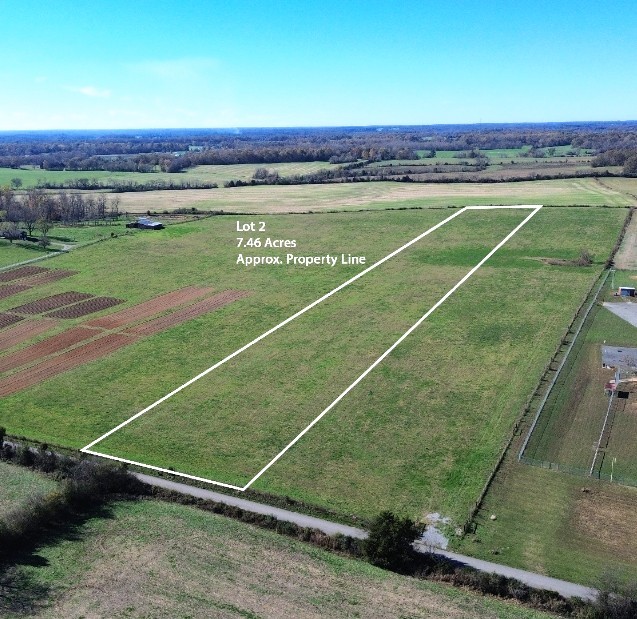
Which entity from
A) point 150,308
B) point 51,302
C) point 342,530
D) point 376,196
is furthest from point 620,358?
point 376,196

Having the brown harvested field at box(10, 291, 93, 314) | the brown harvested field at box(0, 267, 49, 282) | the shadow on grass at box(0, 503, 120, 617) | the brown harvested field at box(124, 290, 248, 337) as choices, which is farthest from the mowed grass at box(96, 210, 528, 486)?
the brown harvested field at box(0, 267, 49, 282)

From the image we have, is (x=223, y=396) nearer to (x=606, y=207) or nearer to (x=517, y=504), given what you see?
(x=517, y=504)

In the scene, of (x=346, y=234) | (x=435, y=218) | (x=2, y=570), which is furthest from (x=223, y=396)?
(x=435, y=218)

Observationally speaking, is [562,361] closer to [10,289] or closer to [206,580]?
[206,580]

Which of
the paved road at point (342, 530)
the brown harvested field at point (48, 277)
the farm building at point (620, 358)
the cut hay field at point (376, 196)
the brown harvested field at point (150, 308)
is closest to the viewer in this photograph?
the paved road at point (342, 530)

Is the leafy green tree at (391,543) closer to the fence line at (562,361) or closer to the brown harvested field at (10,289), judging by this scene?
the fence line at (562,361)

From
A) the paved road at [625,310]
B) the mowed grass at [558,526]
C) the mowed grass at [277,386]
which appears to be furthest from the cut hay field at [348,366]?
the paved road at [625,310]

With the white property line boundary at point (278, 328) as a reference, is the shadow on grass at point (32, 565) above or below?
below
